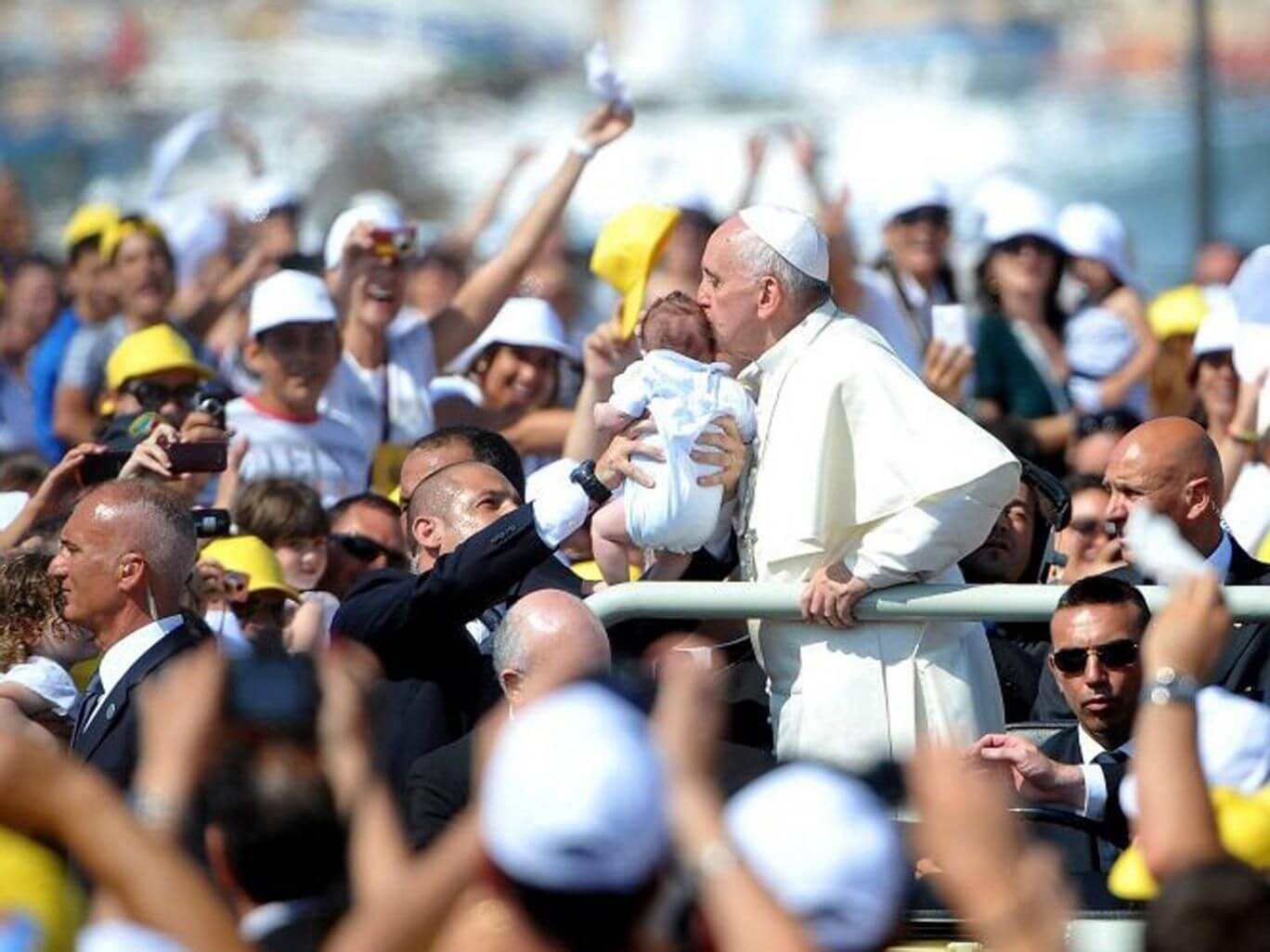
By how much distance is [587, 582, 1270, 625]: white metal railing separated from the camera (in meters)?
6.70

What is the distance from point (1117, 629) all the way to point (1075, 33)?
16.7 meters

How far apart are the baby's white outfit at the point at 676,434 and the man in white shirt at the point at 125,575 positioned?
119 cm

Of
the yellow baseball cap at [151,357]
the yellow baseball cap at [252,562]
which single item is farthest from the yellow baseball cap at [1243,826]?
the yellow baseball cap at [151,357]

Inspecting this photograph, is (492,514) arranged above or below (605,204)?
above

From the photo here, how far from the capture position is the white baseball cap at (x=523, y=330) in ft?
34.4

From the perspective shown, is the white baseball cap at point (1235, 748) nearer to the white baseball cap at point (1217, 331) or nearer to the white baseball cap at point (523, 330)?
the white baseball cap at point (1217, 331)

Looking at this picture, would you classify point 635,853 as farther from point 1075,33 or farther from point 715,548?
point 1075,33

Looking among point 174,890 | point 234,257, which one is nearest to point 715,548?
point 174,890

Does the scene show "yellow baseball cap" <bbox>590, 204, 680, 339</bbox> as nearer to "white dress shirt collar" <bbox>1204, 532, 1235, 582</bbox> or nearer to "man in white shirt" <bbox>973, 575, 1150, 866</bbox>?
"white dress shirt collar" <bbox>1204, 532, 1235, 582</bbox>

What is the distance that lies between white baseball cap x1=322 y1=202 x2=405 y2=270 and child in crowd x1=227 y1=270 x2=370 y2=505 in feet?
1.54

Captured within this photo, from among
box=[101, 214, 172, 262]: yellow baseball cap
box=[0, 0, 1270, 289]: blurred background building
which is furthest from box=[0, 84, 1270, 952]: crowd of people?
box=[0, 0, 1270, 289]: blurred background building

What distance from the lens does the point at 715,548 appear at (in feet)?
26.3

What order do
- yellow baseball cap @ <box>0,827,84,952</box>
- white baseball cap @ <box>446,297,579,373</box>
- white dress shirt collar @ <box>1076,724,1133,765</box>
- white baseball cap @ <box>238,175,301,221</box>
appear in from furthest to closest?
white baseball cap @ <box>238,175,301,221</box> < white baseball cap @ <box>446,297,579,373</box> < white dress shirt collar @ <box>1076,724,1133,765</box> < yellow baseball cap @ <box>0,827,84,952</box>

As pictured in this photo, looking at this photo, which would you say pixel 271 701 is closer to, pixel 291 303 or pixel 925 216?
pixel 291 303
